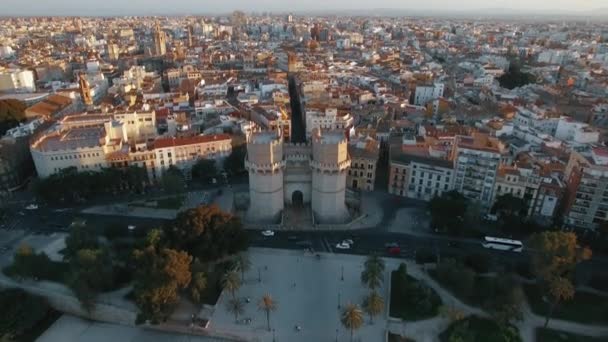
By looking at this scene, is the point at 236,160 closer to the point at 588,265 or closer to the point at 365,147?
the point at 365,147

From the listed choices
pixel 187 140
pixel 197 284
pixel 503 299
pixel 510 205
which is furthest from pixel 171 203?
pixel 510 205

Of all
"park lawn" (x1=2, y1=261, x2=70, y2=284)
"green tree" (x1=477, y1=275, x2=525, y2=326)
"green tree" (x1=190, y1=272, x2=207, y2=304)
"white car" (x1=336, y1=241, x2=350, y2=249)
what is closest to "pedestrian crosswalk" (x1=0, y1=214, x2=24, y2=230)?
"park lawn" (x1=2, y1=261, x2=70, y2=284)

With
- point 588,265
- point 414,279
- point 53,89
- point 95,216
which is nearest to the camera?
point 414,279

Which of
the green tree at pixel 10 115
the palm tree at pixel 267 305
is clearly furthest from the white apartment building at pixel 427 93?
the green tree at pixel 10 115

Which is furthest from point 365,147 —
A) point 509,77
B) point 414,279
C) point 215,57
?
point 215,57

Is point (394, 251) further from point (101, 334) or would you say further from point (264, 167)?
point (101, 334)

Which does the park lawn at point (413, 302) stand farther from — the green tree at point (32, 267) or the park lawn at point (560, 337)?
the green tree at point (32, 267)

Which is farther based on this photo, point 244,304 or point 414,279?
point 414,279
